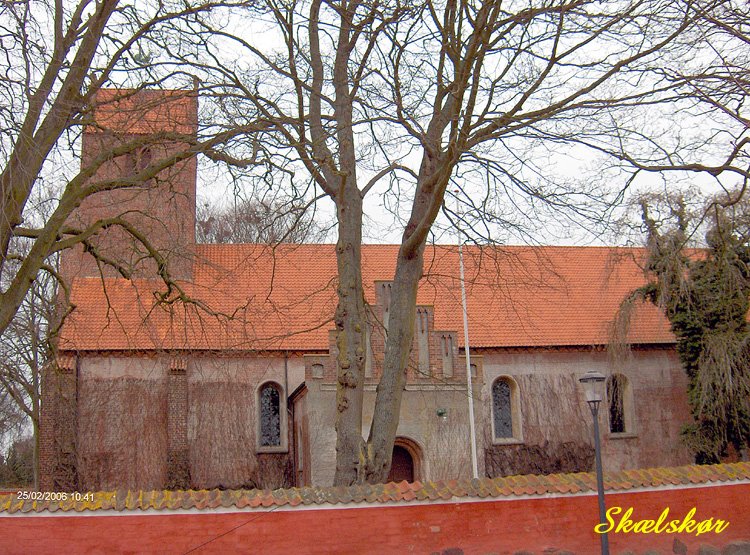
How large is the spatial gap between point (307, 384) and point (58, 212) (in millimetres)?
9711

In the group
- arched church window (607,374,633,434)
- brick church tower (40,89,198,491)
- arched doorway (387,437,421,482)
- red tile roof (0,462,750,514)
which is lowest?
arched doorway (387,437,421,482)

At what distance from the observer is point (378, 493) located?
36.8ft

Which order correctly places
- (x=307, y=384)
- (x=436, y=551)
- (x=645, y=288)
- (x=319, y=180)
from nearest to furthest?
(x=436, y=551), (x=319, y=180), (x=307, y=384), (x=645, y=288)

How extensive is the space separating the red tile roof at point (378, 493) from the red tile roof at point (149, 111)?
504cm

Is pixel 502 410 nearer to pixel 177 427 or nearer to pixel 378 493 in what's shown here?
pixel 177 427

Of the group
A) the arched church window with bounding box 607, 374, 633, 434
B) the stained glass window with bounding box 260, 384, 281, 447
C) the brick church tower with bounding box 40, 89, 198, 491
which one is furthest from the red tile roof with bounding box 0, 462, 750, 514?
the stained glass window with bounding box 260, 384, 281, 447

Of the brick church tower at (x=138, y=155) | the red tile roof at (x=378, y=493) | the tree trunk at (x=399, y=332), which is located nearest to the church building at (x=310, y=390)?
the brick church tower at (x=138, y=155)

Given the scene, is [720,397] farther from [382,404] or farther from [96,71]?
[96,71]

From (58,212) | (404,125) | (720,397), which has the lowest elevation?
(720,397)

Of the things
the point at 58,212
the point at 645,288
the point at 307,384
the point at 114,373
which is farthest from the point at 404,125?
the point at 114,373

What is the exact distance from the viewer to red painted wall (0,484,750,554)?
10375 millimetres

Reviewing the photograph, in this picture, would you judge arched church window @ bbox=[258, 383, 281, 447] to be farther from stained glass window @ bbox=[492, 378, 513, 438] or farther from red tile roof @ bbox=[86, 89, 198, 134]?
red tile roof @ bbox=[86, 89, 198, 134]

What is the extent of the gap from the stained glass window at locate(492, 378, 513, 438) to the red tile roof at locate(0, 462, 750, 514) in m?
11.4

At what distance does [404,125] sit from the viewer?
11234mm
